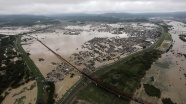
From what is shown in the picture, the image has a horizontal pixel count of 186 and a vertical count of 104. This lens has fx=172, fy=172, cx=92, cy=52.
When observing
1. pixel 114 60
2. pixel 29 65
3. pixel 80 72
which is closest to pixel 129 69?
pixel 114 60

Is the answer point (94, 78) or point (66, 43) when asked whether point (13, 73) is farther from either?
point (66, 43)

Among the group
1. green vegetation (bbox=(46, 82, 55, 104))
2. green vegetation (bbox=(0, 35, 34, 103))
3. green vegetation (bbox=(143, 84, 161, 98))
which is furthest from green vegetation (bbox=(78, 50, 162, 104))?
green vegetation (bbox=(0, 35, 34, 103))

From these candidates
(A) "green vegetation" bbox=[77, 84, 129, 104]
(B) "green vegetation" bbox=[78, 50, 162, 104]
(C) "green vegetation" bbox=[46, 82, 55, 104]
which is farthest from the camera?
(B) "green vegetation" bbox=[78, 50, 162, 104]

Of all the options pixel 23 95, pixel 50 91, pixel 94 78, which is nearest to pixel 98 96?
pixel 94 78

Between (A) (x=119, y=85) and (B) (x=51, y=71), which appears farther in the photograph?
(B) (x=51, y=71)

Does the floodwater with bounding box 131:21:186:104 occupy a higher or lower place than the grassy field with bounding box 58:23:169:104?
lower

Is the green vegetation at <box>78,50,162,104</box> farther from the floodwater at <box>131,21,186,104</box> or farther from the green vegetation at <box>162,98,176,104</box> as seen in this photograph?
the green vegetation at <box>162,98,176,104</box>

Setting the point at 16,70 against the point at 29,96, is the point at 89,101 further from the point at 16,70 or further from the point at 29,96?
the point at 16,70

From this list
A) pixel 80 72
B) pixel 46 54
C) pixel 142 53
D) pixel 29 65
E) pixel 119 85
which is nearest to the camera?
pixel 119 85
